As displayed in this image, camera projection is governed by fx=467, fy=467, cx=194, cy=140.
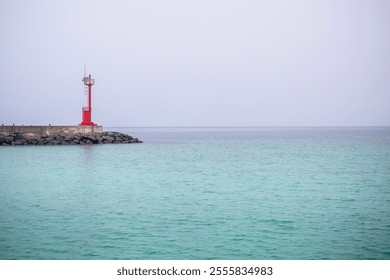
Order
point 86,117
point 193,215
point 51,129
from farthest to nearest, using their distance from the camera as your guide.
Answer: point 51,129 → point 86,117 → point 193,215

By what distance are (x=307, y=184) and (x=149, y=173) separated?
854 centimetres

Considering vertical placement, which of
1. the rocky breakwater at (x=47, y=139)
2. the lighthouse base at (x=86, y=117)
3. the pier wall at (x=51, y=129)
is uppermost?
the lighthouse base at (x=86, y=117)

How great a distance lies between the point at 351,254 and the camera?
994 centimetres

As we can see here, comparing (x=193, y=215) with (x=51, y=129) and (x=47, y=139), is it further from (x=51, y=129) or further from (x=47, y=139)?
(x=51, y=129)

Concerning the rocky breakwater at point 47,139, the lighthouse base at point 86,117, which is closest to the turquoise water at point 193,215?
the lighthouse base at point 86,117

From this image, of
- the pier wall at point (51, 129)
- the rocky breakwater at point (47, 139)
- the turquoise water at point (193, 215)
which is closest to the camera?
the turquoise water at point (193, 215)

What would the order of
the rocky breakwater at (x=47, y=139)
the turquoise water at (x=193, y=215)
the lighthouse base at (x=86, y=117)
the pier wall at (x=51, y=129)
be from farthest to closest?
the pier wall at (x=51, y=129)
the rocky breakwater at (x=47, y=139)
the lighthouse base at (x=86, y=117)
the turquoise water at (x=193, y=215)

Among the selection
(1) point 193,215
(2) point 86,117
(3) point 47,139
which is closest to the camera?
(1) point 193,215

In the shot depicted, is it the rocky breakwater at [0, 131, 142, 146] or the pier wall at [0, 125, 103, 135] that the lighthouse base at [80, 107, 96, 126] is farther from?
the rocky breakwater at [0, 131, 142, 146]

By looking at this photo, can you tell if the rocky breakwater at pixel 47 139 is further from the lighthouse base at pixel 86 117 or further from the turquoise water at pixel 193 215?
the turquoise water at pixel 193 215

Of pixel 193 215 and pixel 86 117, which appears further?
pixel 86 117

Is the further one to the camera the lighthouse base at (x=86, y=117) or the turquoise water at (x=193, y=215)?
the lighthouse base at (x=86, y=117)

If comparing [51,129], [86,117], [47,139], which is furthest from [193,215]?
[51,129]

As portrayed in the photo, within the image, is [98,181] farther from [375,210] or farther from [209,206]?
[375,210]
